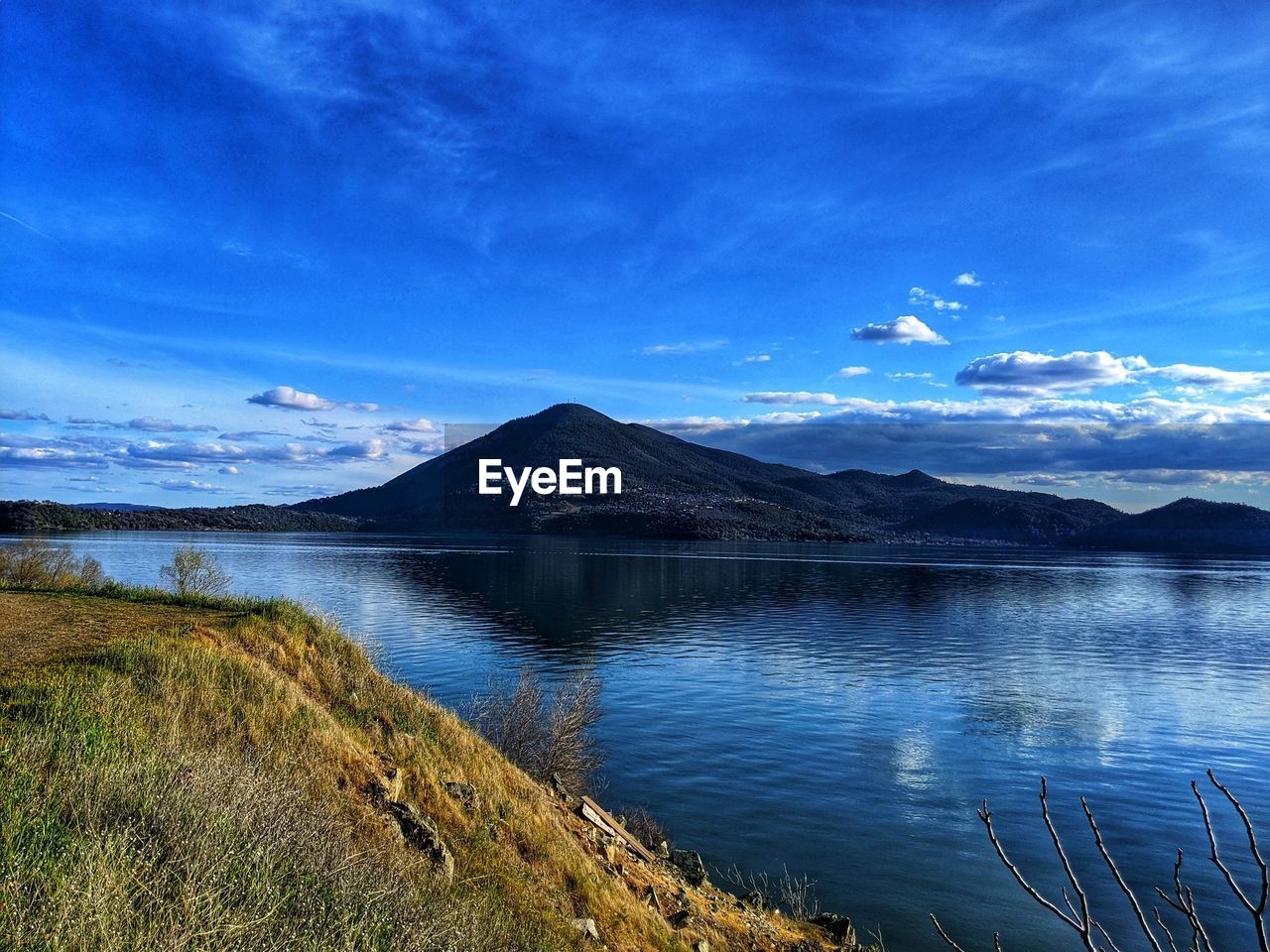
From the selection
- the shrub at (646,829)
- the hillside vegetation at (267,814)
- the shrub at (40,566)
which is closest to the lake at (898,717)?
the shrub at (646,829)

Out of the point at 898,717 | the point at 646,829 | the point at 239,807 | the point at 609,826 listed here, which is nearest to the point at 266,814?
the point at 239,807

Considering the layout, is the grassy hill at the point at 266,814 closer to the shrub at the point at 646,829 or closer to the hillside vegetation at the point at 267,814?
the hillside vegetation at the point at 267,814

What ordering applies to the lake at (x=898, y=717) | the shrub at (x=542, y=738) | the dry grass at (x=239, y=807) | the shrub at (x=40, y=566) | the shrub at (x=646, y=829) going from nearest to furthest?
the dry grass at (x=239, y=807) < the shrub at (x=646, y=829) < the lake at (x=898, y=717) < the shrub at (x=542, y=738) < the shrub at (x=40, y=566)

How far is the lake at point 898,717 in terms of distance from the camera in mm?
20438

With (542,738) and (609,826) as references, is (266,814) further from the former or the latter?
(542,738)

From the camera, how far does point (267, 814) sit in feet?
30.8

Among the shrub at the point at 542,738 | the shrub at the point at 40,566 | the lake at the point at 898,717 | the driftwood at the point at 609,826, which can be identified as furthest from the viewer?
the shrub at the point at 40,566

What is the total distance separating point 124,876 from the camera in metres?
6.53

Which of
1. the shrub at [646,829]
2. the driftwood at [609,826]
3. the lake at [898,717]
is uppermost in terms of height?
the driftwood at [609,826]

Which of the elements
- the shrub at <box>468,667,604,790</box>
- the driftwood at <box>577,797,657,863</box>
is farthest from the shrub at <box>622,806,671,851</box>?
the shrub at <box>468,667,604,790</box>

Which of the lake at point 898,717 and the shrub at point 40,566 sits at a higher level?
the shrub at point 40,566

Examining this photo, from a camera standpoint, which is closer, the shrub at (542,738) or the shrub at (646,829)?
the shrub at (646,829)

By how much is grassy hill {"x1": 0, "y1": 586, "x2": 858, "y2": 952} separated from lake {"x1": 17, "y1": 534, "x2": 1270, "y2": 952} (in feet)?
20.5

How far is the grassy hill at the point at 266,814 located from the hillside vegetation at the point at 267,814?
0.04m
